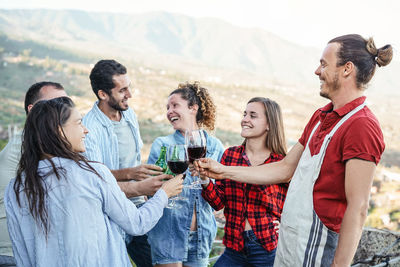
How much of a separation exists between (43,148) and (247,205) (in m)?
1.41

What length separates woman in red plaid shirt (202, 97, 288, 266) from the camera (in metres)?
A: 2.47

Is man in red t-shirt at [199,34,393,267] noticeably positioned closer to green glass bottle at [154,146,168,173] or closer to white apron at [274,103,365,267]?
white apron at [274,103,365,267]

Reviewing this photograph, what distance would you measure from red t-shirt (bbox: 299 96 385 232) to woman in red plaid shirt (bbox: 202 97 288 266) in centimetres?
73

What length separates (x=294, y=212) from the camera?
194cm

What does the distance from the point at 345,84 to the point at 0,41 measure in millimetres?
37920

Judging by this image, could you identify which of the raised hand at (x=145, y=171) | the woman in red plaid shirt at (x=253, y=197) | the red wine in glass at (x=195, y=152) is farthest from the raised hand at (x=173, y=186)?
the woman in red plaid shirt at (x=253, y=197)

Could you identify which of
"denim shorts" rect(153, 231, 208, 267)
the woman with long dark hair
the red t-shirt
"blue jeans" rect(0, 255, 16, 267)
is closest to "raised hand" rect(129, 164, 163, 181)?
"denim shorts" rect(153, 231, 208, 267)

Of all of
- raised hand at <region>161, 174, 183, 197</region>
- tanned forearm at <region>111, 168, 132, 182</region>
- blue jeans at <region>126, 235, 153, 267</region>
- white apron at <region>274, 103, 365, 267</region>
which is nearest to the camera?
white apron at <region>274, 103, 365, 267</region>

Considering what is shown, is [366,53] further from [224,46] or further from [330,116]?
[224,46]

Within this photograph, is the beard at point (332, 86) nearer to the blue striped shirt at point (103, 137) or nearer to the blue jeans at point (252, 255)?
the blue jeans at point (252, 255)

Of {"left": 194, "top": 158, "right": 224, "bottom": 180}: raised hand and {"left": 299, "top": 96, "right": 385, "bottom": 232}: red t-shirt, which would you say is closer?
{"left": 299, "top": 96, "right": 385, "bottom": 232}: red t-shirt

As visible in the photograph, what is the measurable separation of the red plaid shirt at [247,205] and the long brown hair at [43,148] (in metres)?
1.16

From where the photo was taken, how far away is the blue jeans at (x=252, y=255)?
2449 mm

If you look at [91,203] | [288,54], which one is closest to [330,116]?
[91,203]
